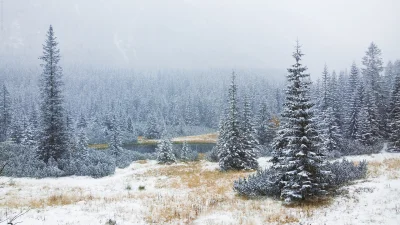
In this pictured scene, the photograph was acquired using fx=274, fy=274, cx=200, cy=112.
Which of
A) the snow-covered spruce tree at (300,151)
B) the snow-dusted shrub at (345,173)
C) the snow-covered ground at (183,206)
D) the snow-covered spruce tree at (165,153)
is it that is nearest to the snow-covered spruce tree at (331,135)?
the snow-dusted shrub at (345,173)

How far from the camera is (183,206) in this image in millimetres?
13328

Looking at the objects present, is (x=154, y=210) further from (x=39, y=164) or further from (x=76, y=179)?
(x=39, y=164)

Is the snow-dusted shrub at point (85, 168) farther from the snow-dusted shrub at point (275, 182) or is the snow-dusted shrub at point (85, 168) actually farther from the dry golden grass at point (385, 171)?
the dry golden grass at point (385, 171)

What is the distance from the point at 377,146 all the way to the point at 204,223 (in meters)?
30.8

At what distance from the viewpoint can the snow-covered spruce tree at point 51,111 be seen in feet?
90.5

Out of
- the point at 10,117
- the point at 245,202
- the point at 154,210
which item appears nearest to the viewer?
the point at 154,210

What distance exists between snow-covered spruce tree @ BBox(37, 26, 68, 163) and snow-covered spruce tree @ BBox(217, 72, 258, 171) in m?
16.4

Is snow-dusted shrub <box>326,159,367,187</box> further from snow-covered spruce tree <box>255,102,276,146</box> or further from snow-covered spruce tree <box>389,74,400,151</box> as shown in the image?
snow-covered spruce tree <box>255,102,276,146</box>

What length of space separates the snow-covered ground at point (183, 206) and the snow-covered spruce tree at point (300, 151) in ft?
3.11

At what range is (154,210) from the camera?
12633 millimetres

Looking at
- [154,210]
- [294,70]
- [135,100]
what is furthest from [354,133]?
[135,100]

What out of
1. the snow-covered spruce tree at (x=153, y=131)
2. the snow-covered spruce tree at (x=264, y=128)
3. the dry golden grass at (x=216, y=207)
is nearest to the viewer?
the dry golden grass at (x=216, y=207)

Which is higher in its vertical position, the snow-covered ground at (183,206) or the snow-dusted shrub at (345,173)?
the snow-dusted shrub at (345,173)

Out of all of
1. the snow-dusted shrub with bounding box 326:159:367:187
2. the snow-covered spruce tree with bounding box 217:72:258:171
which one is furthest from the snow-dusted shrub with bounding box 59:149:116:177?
the snow-dusted shrub with bounding box 326:159:367:187
